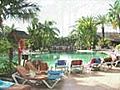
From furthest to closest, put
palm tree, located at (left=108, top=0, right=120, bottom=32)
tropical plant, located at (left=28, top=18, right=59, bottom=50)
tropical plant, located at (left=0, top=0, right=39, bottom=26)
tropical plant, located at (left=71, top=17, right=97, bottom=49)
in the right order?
1. tropical plant, located at (left=71, top=17, right=97, bottom=49)
2. palm tree, located at (left=108, top=0, right=120, bottom=32)
3. tropical plant, located at (left=28, top=18, right=59, bottom=50)
4. tropical plant, located at (left=0, top=0, right=39, bottom=26)

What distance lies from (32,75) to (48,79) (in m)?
0.46

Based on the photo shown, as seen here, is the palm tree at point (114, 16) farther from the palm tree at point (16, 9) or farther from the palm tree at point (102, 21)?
the palm tree at point (16, 9)

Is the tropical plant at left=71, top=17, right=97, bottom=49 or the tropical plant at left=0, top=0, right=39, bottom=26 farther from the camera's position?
the tropical plant at left=71, top=17, right=97, bottom=49

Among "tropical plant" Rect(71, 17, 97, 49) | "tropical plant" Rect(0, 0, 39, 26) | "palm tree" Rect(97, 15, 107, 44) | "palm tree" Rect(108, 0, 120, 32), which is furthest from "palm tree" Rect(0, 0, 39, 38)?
"palm tree" Rect(97, 15, 107, 44)

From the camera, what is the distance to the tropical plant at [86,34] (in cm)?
3859

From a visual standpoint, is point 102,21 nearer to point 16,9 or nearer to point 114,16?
point 114,16

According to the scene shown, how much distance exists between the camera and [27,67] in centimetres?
913

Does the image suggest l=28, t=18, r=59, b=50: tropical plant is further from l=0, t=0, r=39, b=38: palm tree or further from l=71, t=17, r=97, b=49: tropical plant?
l=0, t=0, r=39, b=38: palm tree

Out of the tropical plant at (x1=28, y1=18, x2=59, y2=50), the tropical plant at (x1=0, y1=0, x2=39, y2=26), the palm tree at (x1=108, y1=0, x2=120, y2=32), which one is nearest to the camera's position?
the tropical plant at (x1=0, y1=0, x2=39, y2=26)

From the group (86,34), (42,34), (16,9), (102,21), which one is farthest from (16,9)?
(102,21)

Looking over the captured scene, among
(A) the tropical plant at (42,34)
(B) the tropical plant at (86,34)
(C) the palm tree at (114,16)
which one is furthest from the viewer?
(B) the tropical plant at (86,34)

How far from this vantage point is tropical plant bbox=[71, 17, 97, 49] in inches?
1519

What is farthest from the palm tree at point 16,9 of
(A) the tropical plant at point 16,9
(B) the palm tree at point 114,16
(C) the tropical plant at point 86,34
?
(C) the tropical plant at point 86,34

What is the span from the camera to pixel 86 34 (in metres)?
38.9
